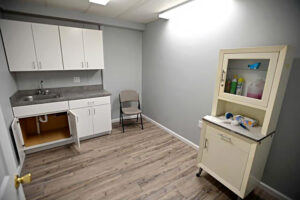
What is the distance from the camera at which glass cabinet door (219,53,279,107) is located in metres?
1.44

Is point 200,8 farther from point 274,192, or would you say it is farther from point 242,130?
point 274,192

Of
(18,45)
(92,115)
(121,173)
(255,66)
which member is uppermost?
(18,45)

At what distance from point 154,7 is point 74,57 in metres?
1.68

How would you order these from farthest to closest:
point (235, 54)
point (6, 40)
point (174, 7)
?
1. point (174, 7)
2. point (6, 40)
3. point (235, 54)

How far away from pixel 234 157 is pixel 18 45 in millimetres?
3369

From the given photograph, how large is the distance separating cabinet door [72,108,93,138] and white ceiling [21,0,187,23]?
1.77m

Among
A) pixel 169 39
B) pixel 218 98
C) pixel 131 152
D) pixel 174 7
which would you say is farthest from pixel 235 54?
pixel 131 152

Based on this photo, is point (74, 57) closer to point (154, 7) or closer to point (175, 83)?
point (154, 7)

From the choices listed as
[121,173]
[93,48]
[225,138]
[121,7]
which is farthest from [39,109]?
[225,138]

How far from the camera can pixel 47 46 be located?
2420mm

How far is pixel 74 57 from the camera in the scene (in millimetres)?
2670

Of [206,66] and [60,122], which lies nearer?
[206,66]

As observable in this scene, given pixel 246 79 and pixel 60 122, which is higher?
pixel 246 79

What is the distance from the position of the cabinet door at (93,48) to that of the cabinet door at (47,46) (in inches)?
17.7
